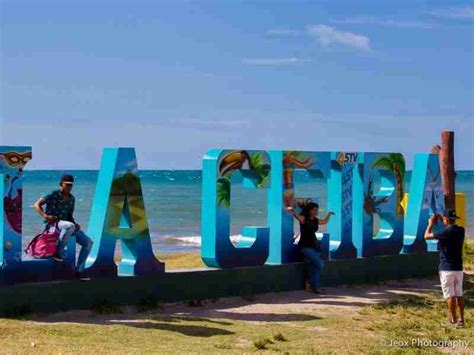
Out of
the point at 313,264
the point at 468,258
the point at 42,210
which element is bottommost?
the point at 468,258

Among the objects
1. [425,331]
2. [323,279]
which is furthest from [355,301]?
[425,331]

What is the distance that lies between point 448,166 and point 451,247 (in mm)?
6692

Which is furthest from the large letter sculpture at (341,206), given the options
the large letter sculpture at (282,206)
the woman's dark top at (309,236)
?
the large letter sculpture at (282,206)

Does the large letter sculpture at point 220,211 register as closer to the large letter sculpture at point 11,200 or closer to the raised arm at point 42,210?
the raised arm at point 42,210

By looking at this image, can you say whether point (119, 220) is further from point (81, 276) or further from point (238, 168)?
point (238, 168)

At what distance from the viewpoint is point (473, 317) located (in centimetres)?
1357

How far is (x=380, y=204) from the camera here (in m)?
18.0

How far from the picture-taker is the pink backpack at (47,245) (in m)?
13.0

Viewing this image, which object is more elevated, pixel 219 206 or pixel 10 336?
pixel 219 206

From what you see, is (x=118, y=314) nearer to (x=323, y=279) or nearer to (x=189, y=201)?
(x=323, y=279)

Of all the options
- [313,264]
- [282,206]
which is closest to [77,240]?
[282,206]

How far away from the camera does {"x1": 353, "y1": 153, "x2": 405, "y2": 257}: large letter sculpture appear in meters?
17.7

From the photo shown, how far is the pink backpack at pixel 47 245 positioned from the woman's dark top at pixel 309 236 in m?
4.65

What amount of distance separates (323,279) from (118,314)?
15.4 ft
